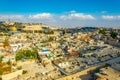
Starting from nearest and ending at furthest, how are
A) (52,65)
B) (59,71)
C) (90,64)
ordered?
(59,71) → (90,64) → (52,65)

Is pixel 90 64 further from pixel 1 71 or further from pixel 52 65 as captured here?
pixel 1 71

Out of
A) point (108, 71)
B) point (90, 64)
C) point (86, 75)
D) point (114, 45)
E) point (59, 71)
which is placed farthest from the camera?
point (114, 45)

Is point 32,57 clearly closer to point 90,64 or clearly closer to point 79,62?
point 79,62

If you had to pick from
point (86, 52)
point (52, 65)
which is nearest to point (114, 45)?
point (86, 52)

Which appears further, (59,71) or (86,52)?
(86,52)

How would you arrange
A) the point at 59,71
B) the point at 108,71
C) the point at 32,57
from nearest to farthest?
the point at 108,71, the point at 59,71, the point at 32,57

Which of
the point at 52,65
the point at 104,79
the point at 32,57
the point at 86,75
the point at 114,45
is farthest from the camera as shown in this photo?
the point at 114,45

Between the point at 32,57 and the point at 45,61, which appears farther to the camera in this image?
the point at 32,57

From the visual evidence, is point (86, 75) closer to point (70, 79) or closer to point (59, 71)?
point (70, 79)

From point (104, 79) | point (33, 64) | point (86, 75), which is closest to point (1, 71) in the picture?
point (33, 64)
